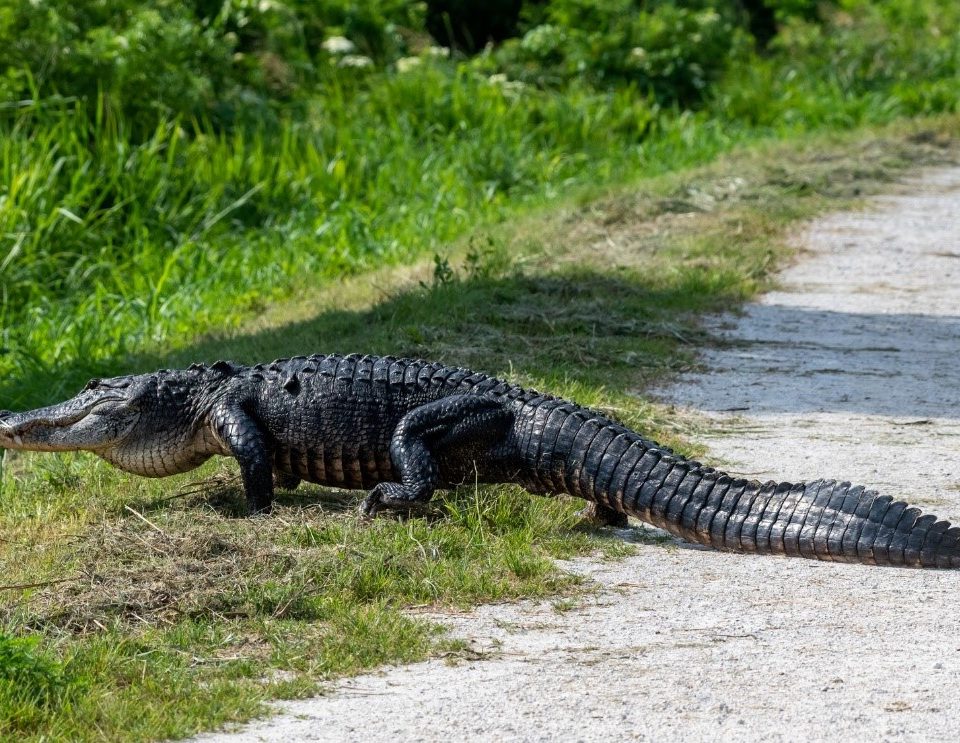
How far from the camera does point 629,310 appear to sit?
8.34 metres

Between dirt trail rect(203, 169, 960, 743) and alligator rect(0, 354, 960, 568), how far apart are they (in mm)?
127

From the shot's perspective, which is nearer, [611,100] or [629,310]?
[629,310]

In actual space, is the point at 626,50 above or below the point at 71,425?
above

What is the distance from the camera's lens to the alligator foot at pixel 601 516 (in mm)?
5375

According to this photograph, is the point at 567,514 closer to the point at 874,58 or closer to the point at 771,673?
the point at 771,673

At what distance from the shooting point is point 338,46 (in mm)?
15406

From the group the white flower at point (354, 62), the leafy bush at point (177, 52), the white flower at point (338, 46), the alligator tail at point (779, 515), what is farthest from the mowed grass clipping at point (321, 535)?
the white flower at point (338, 46)

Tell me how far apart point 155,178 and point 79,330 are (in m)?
2.66

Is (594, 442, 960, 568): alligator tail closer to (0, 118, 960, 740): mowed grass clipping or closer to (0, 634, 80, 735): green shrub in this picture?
(0, 118, 960, 740): mowed grass clipping

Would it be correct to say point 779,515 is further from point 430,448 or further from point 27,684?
point 27,684

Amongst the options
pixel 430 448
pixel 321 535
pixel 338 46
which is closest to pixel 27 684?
pixel 321 535

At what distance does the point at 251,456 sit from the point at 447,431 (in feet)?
2.48

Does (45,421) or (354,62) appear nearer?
(45,421)

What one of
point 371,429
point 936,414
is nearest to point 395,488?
point 371,429
